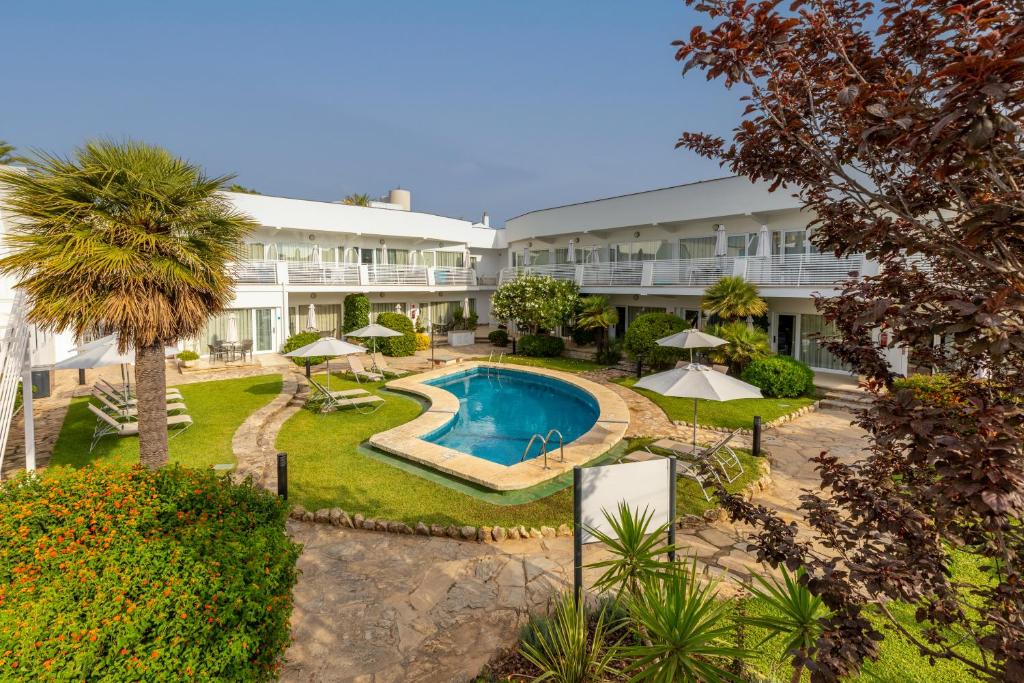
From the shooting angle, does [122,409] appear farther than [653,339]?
No

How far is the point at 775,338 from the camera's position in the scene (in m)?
21.5

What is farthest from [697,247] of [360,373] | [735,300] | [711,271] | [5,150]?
[5,150]

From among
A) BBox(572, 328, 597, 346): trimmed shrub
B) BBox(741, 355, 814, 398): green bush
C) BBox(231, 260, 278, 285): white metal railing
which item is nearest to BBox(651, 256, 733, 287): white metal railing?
BBox(572, 328, 597, 346): trimmed shrub

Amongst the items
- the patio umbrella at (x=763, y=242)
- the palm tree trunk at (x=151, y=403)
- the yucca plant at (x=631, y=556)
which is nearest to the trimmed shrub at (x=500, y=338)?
the patio umbrella at (x=763, y=242)

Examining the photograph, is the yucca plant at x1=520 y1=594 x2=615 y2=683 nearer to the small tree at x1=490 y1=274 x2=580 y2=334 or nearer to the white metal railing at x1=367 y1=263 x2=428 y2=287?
the small tree at x1=490 y1=274 x2=580 y2=334

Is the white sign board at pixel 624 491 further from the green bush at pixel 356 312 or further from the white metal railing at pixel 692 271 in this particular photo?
the green bush at pixel 356 312

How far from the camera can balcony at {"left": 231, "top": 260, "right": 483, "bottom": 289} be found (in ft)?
80.1

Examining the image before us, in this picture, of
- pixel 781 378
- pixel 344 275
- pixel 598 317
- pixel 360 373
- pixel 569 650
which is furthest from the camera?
pixel 344 275

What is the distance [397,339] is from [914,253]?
2388cm

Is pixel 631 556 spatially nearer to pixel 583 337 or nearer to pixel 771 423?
pixel 771 423

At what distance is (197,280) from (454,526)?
5647 mm

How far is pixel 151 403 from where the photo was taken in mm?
8305

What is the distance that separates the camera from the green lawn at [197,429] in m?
10.8

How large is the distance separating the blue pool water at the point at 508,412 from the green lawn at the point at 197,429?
5022 millimetres
